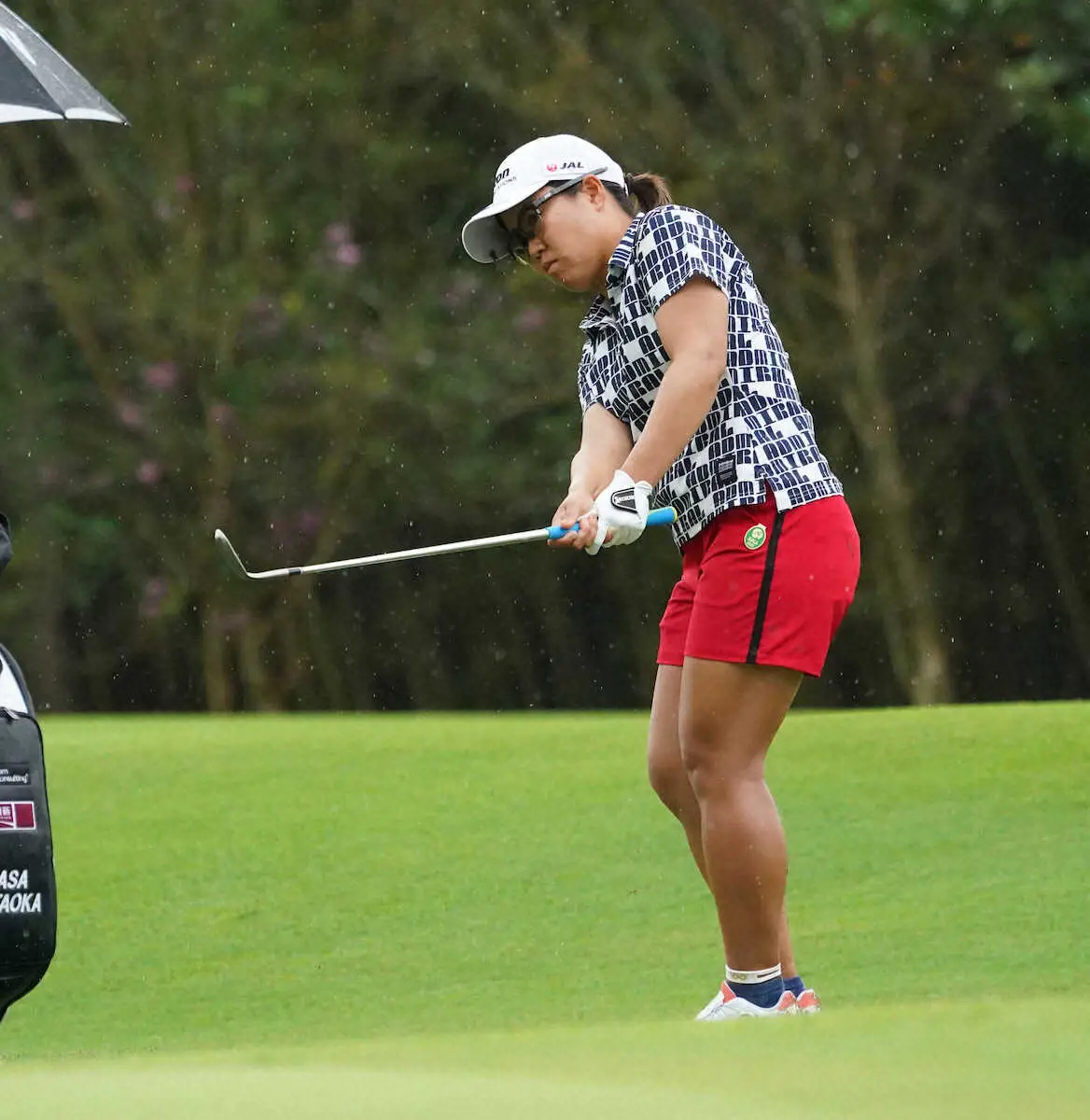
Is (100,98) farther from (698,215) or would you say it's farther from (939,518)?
(939,518)

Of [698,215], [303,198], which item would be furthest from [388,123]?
[698,215]

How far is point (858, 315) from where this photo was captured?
15.3 meters

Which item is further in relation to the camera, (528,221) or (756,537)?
(528,221)

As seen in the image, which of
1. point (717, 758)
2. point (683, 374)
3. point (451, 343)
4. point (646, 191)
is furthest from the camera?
point (451, 343)

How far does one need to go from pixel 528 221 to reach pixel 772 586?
2.57 ft

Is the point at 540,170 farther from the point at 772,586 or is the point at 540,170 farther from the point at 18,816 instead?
the point at 18,816

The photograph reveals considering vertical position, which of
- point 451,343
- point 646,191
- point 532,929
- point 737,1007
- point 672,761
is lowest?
point 532,929

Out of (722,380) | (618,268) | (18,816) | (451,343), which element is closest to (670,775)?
(722,380)

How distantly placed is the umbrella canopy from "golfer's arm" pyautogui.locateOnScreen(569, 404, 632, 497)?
1.21 meters

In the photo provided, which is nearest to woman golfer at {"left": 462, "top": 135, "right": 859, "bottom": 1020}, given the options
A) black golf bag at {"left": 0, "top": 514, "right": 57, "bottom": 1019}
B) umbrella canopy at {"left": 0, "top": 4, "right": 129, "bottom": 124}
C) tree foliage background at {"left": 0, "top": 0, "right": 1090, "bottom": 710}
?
black golf bag at {"left": 0, "top": 514, "right": 57, "bottom": 1019}

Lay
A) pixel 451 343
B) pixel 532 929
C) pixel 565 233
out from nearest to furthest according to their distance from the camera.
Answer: pixel 565 233 → pixel 532 929 → pixel 451 343

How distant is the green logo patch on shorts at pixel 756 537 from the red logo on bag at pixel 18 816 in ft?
4.07

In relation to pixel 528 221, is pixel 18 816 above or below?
below

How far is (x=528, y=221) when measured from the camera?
3.94 m
